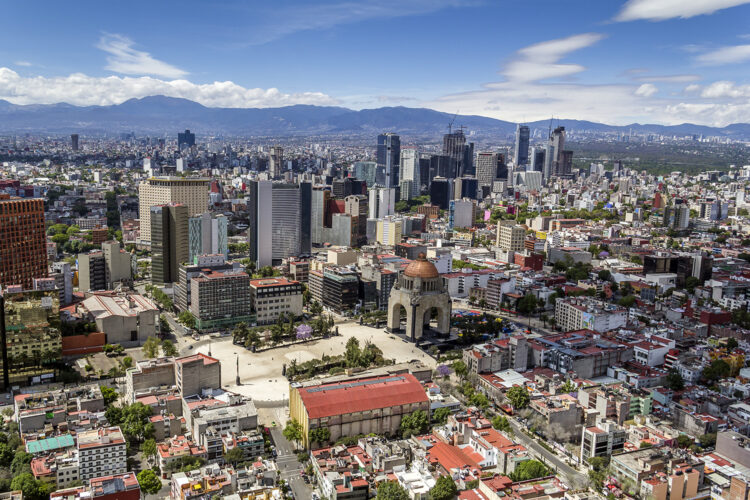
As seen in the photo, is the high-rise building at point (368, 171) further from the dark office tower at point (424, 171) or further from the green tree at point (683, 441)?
the green tree at point (683, 441)

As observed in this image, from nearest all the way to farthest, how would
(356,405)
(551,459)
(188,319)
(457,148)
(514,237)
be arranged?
(551,459) → (356,405) → (188,319) → (514,237) → (457,148)

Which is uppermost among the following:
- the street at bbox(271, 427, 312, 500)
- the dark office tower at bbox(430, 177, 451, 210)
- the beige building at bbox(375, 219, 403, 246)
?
the dark office tower at bbox(430, 177, 451, 210)

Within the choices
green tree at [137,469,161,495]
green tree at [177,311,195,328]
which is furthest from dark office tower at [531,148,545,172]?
green tree at [137,469,161,495]

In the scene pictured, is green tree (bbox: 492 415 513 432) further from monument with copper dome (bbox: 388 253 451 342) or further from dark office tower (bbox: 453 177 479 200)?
dark office tower (bbox: 453 177 479 200)

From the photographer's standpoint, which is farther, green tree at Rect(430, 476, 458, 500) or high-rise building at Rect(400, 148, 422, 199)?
high-rise building at Rect(400, 148, 422, 199)

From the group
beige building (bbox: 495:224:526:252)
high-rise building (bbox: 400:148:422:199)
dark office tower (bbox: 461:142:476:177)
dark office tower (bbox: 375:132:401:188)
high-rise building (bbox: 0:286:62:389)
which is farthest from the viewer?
dark office tower (bbox: 461:142:476:177)

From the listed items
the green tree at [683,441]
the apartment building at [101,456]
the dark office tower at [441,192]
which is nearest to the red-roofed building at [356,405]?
the apartment building at [101,456]

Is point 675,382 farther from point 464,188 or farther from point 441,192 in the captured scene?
point 464,188

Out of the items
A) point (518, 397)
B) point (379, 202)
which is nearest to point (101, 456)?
point (518, 397)
